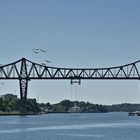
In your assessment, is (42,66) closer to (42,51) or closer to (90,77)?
(90,77)

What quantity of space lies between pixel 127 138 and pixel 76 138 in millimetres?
5423

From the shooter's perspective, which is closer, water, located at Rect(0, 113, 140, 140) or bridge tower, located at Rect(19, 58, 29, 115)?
water, located at Rect(0, 113, 140, 140)

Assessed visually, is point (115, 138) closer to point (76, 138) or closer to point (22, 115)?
point (76, 138)

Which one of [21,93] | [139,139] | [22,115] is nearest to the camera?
[139,139]

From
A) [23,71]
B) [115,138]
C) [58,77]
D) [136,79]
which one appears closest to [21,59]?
[23,71]

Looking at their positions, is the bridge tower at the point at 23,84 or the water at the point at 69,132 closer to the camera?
the water at the point at 69,132

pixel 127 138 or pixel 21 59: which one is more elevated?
pixel 21 59

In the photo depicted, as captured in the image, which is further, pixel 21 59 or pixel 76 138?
pixel 21 59

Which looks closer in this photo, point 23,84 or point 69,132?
point 69,132

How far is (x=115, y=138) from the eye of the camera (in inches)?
2879

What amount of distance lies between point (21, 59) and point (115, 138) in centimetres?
9904

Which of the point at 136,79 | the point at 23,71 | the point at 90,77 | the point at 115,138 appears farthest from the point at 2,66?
the point at 115,138

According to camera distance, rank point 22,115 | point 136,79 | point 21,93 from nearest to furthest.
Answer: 1. point 136,79
2. point 21,93
3. point 22,115

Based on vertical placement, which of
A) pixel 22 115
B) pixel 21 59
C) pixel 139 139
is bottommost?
pixel 139 139
